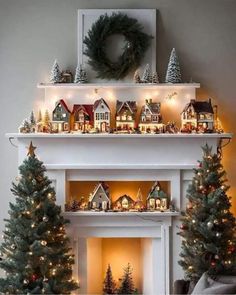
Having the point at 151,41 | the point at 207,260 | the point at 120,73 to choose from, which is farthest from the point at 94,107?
the point at 207,260

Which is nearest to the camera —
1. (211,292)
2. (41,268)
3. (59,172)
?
(211,292)

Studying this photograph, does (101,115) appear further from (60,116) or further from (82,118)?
(60,116)

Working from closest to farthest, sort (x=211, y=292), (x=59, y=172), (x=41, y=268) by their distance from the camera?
1. (x=211, y=292)
2. (x=41, y=268)
3. (x=59, y=172)

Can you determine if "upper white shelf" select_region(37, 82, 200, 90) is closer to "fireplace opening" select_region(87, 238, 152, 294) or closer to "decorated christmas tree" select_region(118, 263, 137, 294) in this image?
"fireplace opening" select_region(87, 238, 152, 294)

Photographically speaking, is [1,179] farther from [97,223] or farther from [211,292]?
[211,292]

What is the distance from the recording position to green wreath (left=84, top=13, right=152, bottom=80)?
543 cm

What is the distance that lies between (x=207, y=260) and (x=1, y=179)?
2.16 meters

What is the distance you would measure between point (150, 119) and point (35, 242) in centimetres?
160

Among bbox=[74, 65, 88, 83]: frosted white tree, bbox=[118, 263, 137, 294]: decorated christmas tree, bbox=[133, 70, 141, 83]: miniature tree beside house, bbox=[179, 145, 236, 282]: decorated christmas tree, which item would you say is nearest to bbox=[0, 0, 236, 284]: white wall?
bbox=[74, 65, 88, 83]: frosted white tree

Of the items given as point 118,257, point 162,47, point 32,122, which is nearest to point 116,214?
point 118,257

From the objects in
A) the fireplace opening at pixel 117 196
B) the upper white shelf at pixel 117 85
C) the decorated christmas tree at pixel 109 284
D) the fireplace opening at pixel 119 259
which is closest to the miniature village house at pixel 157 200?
the fireplace opening at pixel 117 196

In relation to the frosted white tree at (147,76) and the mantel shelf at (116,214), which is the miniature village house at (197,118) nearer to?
the frosted white tree at (147,76)

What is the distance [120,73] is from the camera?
5488 millimetres

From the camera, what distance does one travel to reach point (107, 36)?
550 centimetres
